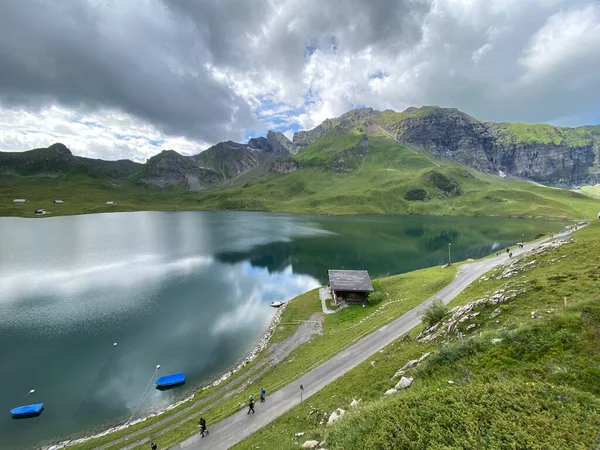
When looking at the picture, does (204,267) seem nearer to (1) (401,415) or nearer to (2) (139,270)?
(2) (139,270)

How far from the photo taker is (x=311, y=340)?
5044 cm

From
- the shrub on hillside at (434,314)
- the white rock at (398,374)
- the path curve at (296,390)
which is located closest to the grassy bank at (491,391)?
the white rock at (398,374)

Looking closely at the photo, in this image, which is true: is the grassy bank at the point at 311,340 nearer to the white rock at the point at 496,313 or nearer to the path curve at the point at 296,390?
the path curve at the point at 296,390

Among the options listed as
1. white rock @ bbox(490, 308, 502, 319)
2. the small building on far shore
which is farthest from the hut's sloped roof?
white rock @ bbox(490, 308, 502, 319)

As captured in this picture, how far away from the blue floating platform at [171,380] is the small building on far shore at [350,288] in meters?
34.7

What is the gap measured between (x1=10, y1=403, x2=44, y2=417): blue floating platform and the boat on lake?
45.4 feet

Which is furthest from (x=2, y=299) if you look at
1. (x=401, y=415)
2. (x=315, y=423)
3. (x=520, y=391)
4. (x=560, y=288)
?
(x=560, y=288)

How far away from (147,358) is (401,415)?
47.9 meters

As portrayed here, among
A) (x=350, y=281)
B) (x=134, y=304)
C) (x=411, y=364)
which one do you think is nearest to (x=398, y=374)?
(x=411, y=364)

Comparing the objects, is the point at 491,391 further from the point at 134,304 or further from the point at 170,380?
the point at 134,304

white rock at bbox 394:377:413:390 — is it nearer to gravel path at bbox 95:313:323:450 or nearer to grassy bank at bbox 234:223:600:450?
grassy bank at bbox 234:223:600:450

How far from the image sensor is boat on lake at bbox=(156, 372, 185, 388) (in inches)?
1620

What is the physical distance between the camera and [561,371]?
15586mm

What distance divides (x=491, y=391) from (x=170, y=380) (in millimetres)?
42668
